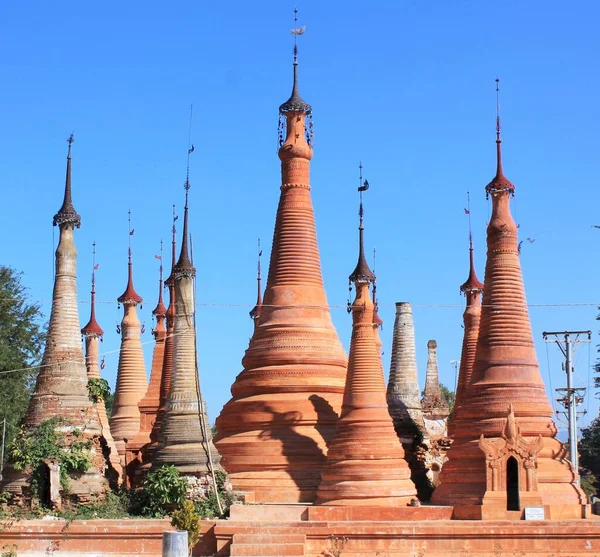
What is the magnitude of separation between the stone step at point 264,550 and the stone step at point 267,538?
9.6 inches

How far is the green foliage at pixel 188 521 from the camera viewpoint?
21953mm

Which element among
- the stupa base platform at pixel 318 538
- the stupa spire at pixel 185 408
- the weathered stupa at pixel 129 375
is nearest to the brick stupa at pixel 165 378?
the stupa spire at pixel 185 408

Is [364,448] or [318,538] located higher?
[364,448]

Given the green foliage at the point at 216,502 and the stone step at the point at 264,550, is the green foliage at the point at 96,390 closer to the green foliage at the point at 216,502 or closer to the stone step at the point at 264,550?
the green foliage at the point at 216,502

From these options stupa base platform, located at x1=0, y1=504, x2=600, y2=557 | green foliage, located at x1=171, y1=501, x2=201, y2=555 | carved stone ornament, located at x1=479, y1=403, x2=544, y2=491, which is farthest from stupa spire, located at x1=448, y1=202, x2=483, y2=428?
green foliage, located at x1=171, y1=501, x2=201, y2=555

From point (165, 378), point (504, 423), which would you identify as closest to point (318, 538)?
point (504, 423)

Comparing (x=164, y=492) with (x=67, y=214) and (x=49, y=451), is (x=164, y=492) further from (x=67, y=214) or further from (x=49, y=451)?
(x=67, y=214)

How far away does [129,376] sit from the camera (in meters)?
39.3

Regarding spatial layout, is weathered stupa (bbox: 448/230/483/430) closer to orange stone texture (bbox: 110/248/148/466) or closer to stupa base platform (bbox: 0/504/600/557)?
stupa base platform (bbox: 0/504/600/557)

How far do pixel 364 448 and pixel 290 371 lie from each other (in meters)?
3.84

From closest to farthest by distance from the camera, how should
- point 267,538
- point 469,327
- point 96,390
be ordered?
point 267,538 → point 96,390 → point 469,327

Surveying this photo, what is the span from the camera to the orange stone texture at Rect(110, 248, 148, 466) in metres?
38.9

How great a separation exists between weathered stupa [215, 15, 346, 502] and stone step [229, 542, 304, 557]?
12.5ft

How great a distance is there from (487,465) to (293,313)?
7410 mm
